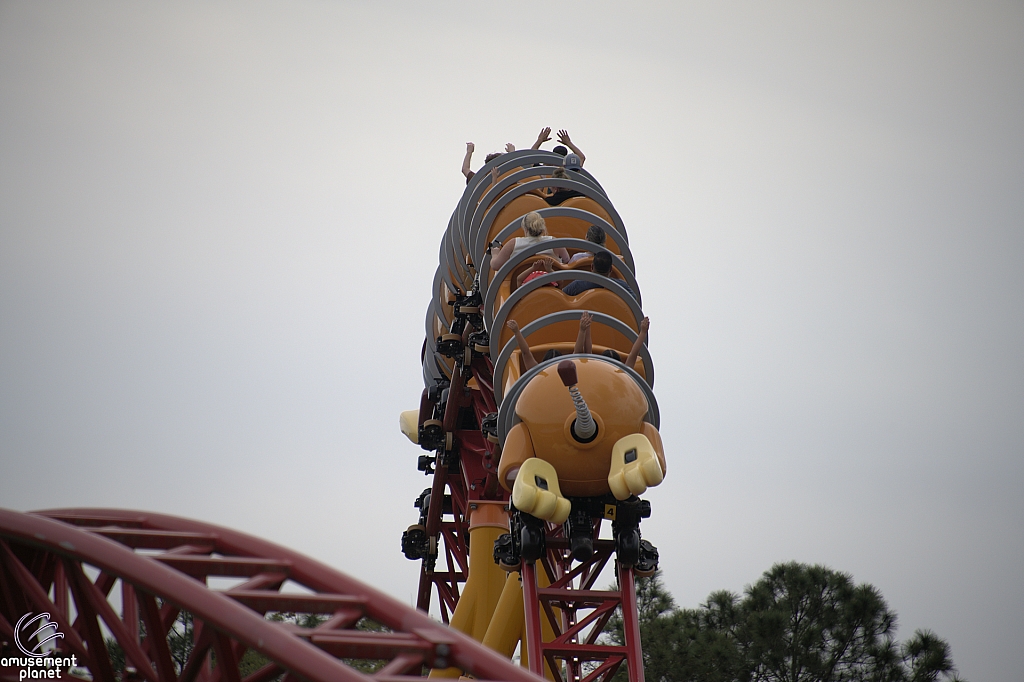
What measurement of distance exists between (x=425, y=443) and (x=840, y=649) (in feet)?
29.4

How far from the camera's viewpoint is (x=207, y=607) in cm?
471

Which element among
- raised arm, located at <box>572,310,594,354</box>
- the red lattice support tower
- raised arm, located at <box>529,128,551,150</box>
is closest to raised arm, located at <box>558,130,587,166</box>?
raised arm, located at <box>529,128,551,150</box>

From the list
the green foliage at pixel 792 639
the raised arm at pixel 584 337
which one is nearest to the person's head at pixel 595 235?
the raised arm at pixel 584 337

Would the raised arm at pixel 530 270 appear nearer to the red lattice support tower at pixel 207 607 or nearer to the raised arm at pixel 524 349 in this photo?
the raised arm at pixel 524 349

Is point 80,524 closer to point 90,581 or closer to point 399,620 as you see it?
point 90,581

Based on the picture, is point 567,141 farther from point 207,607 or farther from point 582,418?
point 207,607

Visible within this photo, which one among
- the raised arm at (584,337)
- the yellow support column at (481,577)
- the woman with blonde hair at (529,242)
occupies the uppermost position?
the woman with blonde hair at (529,242)

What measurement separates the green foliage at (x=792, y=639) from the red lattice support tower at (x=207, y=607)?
11.6m

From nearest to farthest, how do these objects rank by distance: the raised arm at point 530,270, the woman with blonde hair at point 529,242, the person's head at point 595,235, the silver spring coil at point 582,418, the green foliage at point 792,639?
1. the silver spring coil at point 582,418
2. the raised arm at point 530,270
3. the woman with blonde hair at point 529,242
4. the person's head at point 595,235
5. the green foliage at point 792,639

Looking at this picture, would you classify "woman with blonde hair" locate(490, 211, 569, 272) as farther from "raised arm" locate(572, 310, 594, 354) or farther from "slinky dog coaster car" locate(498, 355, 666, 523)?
"slinky dog coaster car" locate(498, 355, 666, 523)

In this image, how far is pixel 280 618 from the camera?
22.6 m

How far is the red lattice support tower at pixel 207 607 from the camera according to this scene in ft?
15.5

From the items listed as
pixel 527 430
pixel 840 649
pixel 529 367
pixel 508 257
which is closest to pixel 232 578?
pixel 527 430

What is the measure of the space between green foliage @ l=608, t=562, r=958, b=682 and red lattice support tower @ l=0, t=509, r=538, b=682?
11.6 metres
